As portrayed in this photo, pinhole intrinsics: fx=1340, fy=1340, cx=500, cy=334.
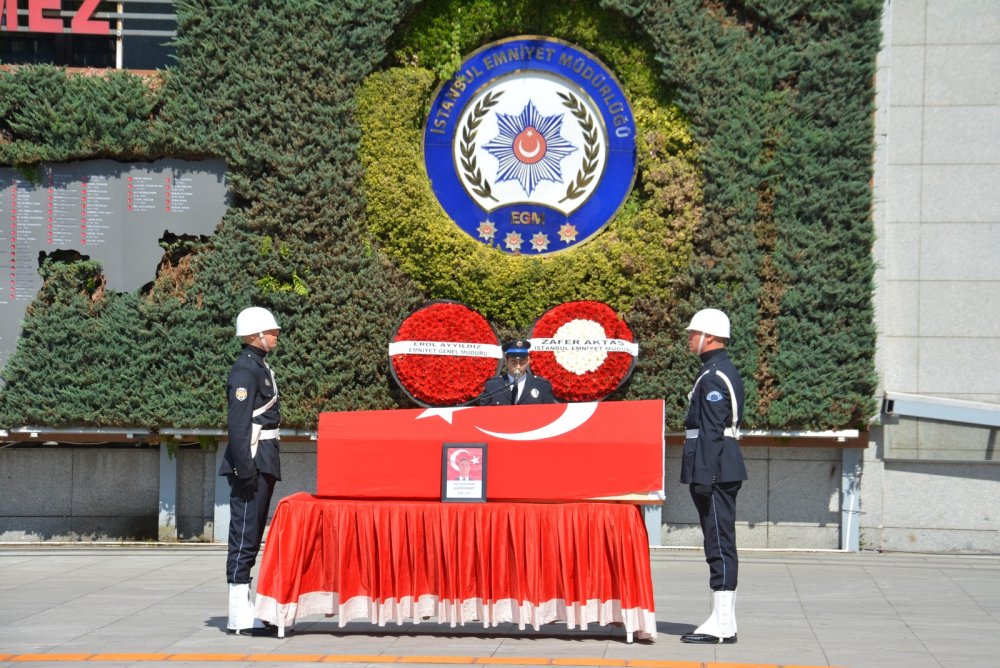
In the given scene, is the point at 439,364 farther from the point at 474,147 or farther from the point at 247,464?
the point at 247,464

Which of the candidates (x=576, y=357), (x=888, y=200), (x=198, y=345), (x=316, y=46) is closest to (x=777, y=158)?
(x=888, y=200)

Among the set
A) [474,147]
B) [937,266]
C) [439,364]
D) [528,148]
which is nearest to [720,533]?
[439,364]

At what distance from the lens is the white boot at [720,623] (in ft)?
26.8

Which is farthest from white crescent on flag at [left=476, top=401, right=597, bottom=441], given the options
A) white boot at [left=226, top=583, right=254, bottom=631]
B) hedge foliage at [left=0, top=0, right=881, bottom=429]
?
hedge foliage at [left=0, top=0, right=881, bottom=429]

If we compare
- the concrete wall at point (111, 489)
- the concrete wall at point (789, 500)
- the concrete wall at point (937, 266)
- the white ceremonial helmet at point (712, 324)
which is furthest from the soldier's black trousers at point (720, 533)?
the concrete wall at point (937, 266)

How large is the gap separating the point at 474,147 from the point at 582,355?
8.18 ft

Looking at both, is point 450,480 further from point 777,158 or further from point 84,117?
point 84,117

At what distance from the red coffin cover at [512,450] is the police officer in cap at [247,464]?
0.38 m

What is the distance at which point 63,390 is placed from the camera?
45.1ft

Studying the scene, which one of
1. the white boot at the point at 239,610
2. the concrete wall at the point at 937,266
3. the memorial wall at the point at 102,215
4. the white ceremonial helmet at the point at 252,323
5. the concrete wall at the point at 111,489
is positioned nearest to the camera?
the white boot at the point at 239,610

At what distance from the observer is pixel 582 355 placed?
1348 cm

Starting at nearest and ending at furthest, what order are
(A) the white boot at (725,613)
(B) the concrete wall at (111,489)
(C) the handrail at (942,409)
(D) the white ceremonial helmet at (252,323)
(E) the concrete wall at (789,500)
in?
(A) the white boot at (725,613) → (D) the white ceremonial helmet at (252,323) → (C) the handrail at (942,409) → (E) the concrete wall at (789,500) → (B) the concrete wall at (111,489)

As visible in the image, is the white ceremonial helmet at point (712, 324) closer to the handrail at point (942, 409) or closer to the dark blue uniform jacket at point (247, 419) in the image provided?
the dark blue uniform jacket at point (247, 419)

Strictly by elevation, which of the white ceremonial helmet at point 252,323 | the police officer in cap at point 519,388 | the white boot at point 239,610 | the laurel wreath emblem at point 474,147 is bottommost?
the white boot at point 239,610
